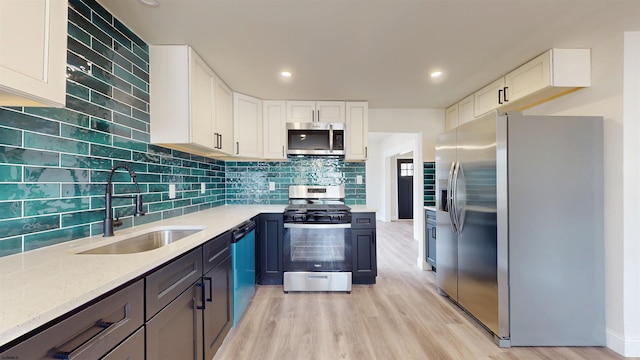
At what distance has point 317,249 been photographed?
9.36 ft

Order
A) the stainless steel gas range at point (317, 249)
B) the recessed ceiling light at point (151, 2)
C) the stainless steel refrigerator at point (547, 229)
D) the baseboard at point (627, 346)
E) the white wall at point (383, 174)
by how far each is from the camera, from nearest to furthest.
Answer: the recessed ceiling light at point (151, 2)
the baseboard at point (627, 346)
the stainless steel refrigerator at point (547, 229)
the stainless steel gas range at point (317, 249)
the white wall at point (383, 174)

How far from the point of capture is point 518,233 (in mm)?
1883

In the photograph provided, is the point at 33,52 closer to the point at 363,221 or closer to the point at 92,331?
the point at 92,331

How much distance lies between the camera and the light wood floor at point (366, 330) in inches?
71.2

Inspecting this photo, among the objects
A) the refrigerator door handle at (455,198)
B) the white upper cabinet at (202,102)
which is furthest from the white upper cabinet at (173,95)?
the refrigerator door handle at (455,198)

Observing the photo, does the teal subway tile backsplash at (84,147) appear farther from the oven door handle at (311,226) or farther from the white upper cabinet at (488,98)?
the white upper cabinet at (488,98)

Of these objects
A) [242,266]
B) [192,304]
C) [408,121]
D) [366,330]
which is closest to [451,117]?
[408,121]

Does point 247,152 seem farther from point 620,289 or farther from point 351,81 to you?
point 620,289

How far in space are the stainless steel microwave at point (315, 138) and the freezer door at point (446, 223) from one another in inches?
45.1

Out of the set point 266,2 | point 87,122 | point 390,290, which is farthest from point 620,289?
point 87,122

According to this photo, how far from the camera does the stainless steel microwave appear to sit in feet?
10.4

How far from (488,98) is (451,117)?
758 millimetres

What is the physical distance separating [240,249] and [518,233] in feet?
7.01

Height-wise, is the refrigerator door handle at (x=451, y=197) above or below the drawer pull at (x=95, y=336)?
above
